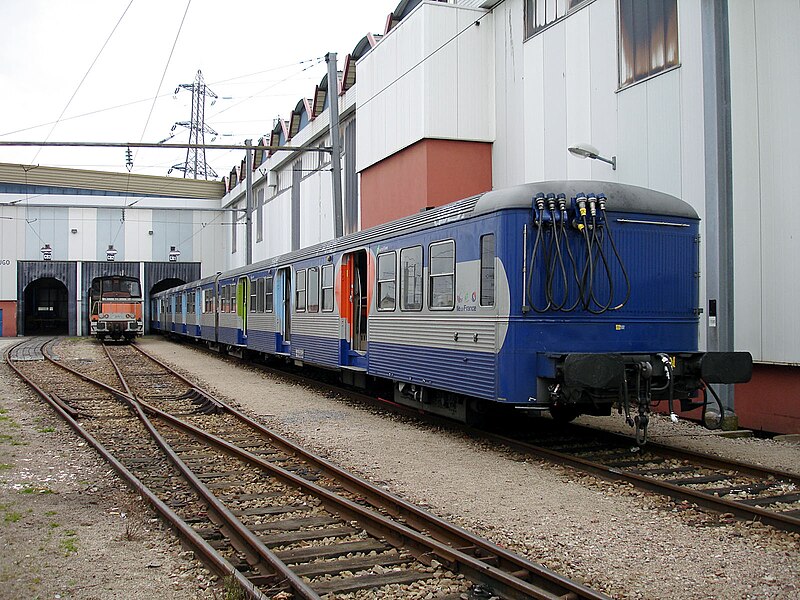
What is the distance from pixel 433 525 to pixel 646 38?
33.9ft

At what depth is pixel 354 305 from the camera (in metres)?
14.1

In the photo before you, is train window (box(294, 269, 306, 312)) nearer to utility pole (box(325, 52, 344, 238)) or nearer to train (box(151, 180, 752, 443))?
utility pole (box(325, 52, 344, 238))

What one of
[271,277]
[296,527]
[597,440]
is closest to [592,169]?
[597,440]

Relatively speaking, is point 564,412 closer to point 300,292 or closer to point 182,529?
point 182,529

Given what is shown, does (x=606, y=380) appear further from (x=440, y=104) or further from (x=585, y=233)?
(x=440, y=104)

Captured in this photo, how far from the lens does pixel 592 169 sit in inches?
573

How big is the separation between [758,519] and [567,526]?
150 cm

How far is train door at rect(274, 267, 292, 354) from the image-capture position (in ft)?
59.1

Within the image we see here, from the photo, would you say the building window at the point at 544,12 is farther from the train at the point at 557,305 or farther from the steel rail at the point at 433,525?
the steel rail at the point at 433,525

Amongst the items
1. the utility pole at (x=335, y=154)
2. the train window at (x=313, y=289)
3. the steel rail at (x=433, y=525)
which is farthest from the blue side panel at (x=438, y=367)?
the utility pole at (x=335, y=154)

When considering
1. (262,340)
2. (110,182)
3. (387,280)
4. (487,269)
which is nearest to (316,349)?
(387,280)

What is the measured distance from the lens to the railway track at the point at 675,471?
6.58 meters

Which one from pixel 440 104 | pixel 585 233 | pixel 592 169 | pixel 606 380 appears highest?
pixel 440 104

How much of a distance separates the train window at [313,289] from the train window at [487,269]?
7.11m
